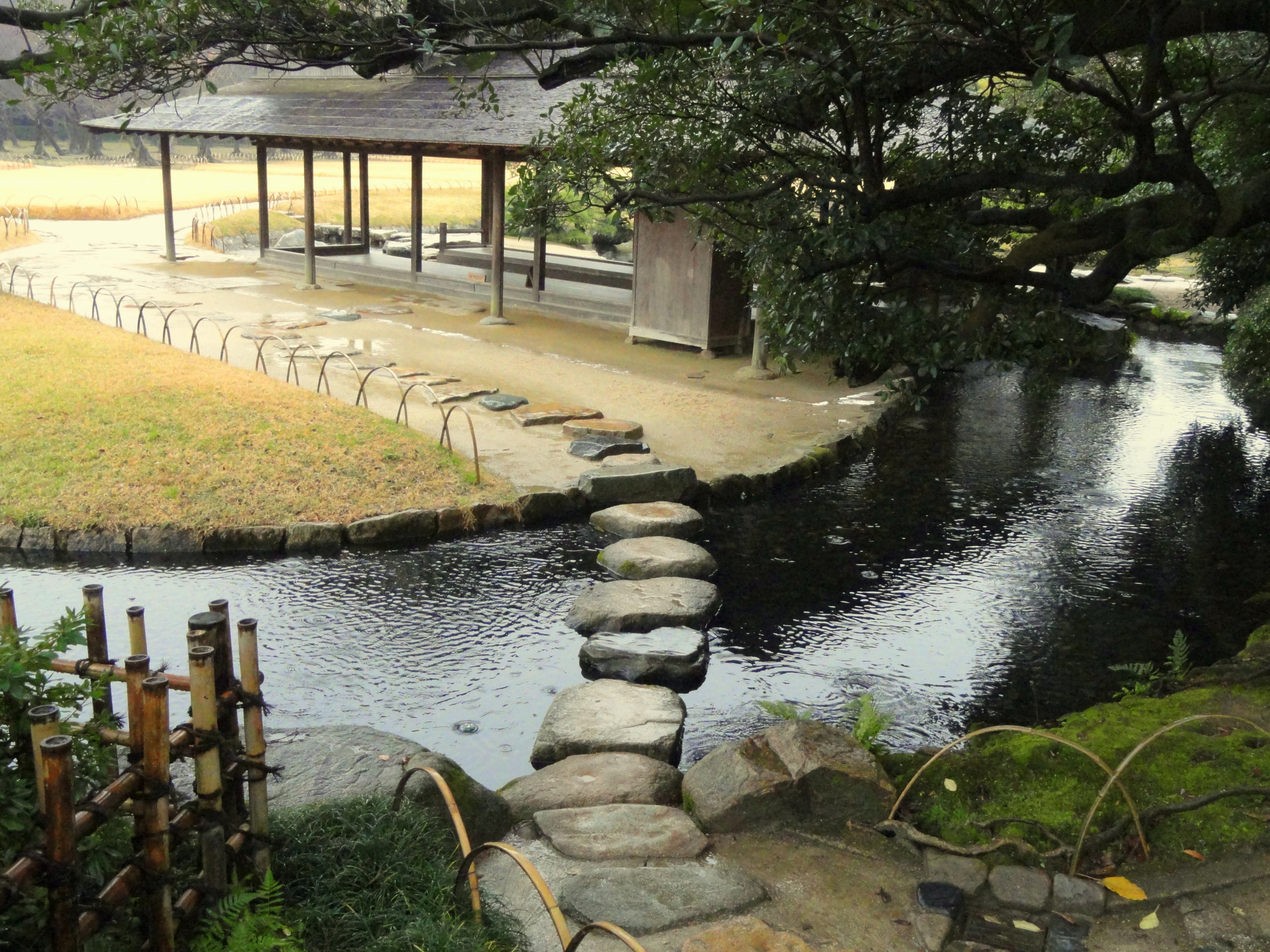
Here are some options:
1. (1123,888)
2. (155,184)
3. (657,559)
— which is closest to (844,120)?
(1123,888)

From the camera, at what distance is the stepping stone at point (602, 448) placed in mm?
10914

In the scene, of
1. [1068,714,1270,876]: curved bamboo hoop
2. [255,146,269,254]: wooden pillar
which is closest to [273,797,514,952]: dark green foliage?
[1068,714,1270,876]: curved bamboo hoop

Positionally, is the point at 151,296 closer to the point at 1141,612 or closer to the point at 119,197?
the point at 1141,612

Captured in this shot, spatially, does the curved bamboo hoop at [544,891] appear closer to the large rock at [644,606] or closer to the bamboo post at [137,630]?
the bamboo post at [137,630]

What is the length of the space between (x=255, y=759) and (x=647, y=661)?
3.93 m

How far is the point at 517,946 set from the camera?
3.64 meters

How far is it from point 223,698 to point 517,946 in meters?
1.35

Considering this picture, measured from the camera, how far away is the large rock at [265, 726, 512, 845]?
13.6 ft

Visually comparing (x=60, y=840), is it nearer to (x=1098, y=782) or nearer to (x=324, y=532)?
(x=1098, y=782)

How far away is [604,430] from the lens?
37.5ft

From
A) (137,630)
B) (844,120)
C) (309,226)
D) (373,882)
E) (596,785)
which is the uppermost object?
(844,120)

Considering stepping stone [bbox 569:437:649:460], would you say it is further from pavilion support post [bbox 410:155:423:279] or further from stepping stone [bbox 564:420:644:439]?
pavilion support post [bbox 410:155:423:279]

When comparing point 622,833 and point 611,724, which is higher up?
point 622,833

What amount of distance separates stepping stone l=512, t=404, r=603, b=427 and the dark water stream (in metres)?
2.66
